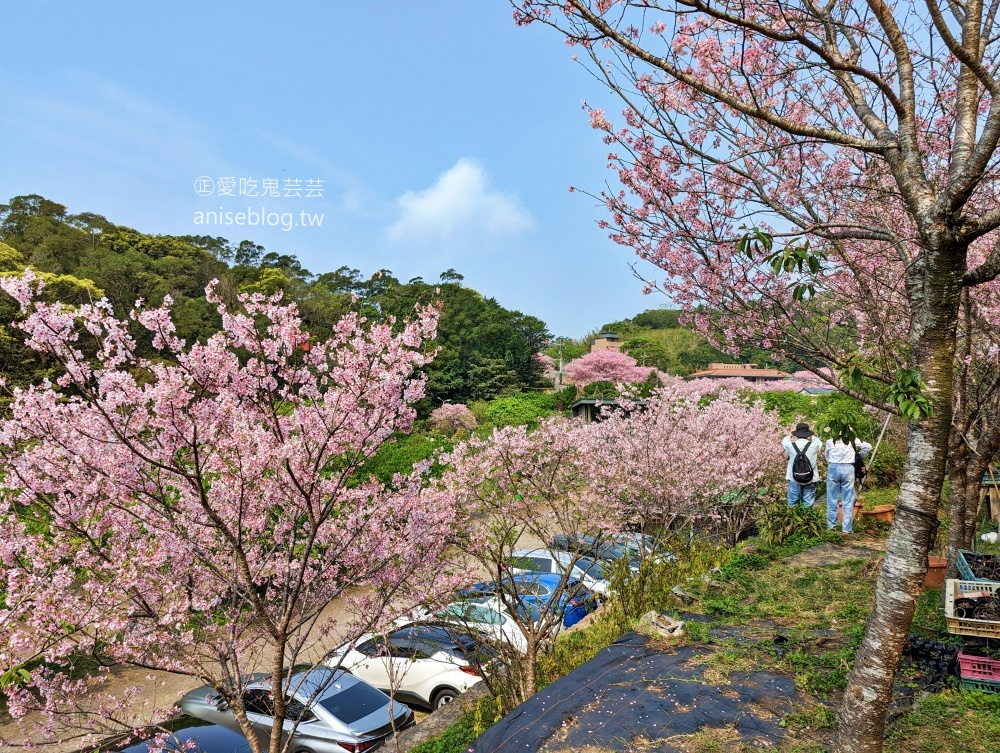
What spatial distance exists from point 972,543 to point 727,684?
12.1 feet

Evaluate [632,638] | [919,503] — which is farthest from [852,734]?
[632,638]

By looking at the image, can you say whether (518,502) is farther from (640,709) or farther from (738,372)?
(738,372)

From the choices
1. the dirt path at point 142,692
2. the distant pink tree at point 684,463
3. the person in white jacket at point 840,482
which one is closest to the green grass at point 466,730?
the dirt path at point 142,692

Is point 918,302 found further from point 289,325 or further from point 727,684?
point 289,325

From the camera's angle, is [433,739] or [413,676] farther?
[413,676]

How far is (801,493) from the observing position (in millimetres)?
9242

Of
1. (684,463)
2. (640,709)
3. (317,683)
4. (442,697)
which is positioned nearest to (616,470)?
(684,463)

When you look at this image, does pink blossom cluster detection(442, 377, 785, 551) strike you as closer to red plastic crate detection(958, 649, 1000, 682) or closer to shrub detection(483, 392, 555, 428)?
red plastic crate detection(958, 649, 1000, 682)

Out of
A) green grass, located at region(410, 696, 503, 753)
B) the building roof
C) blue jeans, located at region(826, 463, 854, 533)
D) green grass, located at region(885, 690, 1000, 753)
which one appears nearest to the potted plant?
green grass, located at region(885, 690, 1000, 753)

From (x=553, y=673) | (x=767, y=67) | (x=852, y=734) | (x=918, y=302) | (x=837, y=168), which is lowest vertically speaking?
(x=553, y=673)

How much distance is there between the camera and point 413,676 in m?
8.38

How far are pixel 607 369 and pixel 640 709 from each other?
43050 millimetres

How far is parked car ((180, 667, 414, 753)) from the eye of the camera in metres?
6.64

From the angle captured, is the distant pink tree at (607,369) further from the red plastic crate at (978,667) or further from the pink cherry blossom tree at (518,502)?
the red plastic crate at (978,667)
